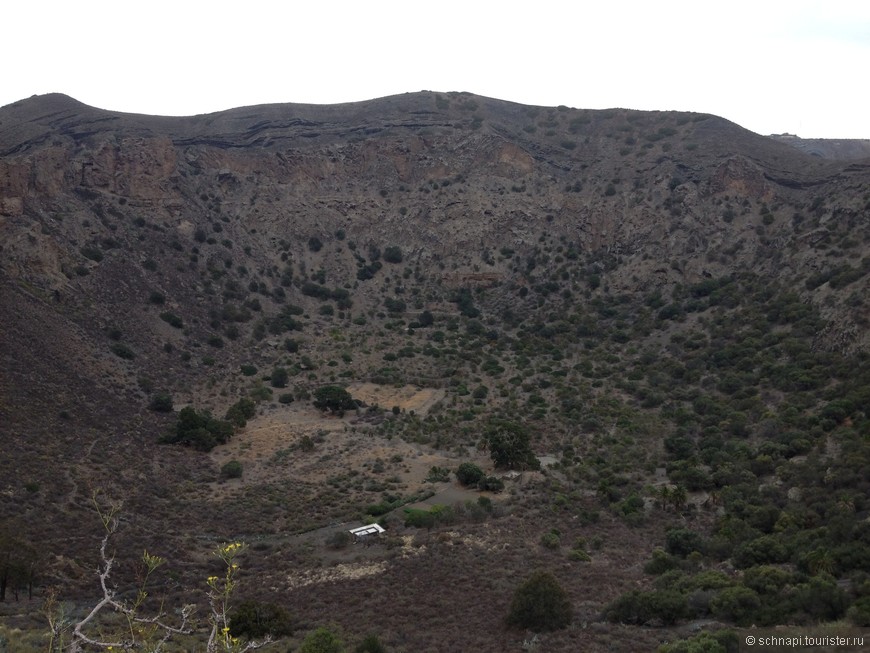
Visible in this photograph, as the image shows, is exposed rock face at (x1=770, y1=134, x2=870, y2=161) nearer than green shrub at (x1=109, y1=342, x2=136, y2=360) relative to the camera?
No

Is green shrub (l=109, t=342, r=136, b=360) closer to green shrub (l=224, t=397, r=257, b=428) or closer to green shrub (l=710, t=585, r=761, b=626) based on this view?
green shrub (l=224, t=397, r=257, b=428)

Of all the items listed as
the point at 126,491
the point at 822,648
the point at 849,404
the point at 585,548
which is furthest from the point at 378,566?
the point at 849,404

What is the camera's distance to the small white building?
26641 mm

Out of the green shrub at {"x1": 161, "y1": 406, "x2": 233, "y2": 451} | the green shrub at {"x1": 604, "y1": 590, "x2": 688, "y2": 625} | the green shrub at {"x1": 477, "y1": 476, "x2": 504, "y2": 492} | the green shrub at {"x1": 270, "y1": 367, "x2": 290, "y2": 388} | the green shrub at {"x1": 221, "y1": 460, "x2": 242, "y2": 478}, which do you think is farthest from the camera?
the green shrub at {"x1": 270, "y1": 367, "x2": 290, "y2": 388}

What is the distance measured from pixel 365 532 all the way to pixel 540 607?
1045 centimetres

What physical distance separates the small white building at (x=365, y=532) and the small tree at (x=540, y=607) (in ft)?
30.3

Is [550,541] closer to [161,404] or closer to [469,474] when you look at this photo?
[469,474]

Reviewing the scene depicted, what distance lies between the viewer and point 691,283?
53.1m

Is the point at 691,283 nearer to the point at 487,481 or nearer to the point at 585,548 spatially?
the point at 487,481

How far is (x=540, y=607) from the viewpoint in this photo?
59.6ft

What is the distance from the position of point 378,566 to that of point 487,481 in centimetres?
953

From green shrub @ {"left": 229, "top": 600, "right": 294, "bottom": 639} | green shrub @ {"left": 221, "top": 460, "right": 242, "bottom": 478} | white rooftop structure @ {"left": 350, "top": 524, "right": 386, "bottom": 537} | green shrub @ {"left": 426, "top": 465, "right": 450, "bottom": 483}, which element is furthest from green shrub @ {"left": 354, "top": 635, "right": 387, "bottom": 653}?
green shrub @ {"left": 221, "top": 460, "right": 242, "bottom": 478}

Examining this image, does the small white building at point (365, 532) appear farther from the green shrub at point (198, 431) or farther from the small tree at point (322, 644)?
the green shrub at point (198, 431)

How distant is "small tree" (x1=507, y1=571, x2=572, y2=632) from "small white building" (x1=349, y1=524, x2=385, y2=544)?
9242mm
